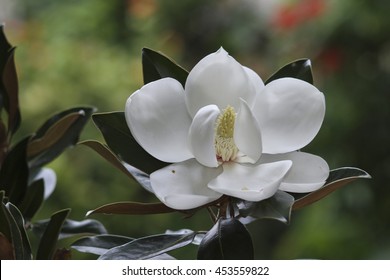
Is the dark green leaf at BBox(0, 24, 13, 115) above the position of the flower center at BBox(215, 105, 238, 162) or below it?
above

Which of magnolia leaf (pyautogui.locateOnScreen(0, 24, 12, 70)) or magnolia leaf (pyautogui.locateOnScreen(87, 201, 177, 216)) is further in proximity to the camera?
magnolia leaf (pyautogui.locateOnScreen(0, 24, 12, 70))

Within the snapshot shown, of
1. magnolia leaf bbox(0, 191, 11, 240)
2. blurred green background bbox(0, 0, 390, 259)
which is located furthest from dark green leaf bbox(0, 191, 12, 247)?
blurred green background bbox(0, 0, 390, 259)

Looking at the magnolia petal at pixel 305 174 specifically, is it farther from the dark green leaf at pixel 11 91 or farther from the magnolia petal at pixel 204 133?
the dark green leaf at pixel 11 91

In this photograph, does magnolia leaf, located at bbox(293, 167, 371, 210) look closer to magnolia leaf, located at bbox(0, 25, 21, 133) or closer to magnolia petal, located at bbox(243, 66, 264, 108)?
magnolia petal, located at bbox(243, 66, 264, 108)

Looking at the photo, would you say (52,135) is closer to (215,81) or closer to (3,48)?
(3,48)

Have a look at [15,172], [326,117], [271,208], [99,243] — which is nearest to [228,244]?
[271,208]

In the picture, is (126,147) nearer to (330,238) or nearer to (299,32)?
(330,238)
